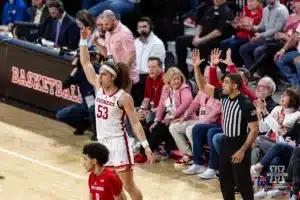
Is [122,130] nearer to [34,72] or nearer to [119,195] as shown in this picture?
[119,195]

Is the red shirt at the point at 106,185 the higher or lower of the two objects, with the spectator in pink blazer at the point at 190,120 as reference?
lower

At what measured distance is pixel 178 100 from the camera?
514 inches

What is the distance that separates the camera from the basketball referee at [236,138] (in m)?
10.4

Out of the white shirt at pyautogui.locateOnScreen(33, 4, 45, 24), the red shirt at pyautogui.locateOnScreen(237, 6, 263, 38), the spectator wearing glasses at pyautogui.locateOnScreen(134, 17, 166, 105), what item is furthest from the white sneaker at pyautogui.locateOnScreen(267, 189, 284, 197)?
the white shirt at pyautogui.locateOnScreen(33, 4, 45, 24)

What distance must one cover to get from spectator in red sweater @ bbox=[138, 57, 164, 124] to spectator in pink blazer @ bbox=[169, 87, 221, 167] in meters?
0.53

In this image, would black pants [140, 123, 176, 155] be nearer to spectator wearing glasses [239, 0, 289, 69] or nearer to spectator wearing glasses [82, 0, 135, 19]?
spectator wearing glasses [239, 0, 289, 69]

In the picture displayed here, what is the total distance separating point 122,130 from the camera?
10227 millimetres

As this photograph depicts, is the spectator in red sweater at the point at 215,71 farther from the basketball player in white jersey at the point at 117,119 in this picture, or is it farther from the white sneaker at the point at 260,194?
the basketball player in white jersey at the point at 117,119

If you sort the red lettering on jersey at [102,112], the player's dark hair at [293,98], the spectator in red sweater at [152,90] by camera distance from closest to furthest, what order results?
the red lettering on jersey at [102,112]
the player's dark hair at [293,98]
the spectator in red sweater at [152,90]

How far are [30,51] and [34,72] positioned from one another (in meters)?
0.35

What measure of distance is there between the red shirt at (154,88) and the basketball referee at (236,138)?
277cm

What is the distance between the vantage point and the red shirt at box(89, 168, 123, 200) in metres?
8.61

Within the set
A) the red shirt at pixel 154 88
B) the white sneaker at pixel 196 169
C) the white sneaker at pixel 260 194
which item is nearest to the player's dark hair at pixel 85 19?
the red shirt at pixel 154 88

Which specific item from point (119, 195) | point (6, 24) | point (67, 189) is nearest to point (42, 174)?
point (67, 189)
